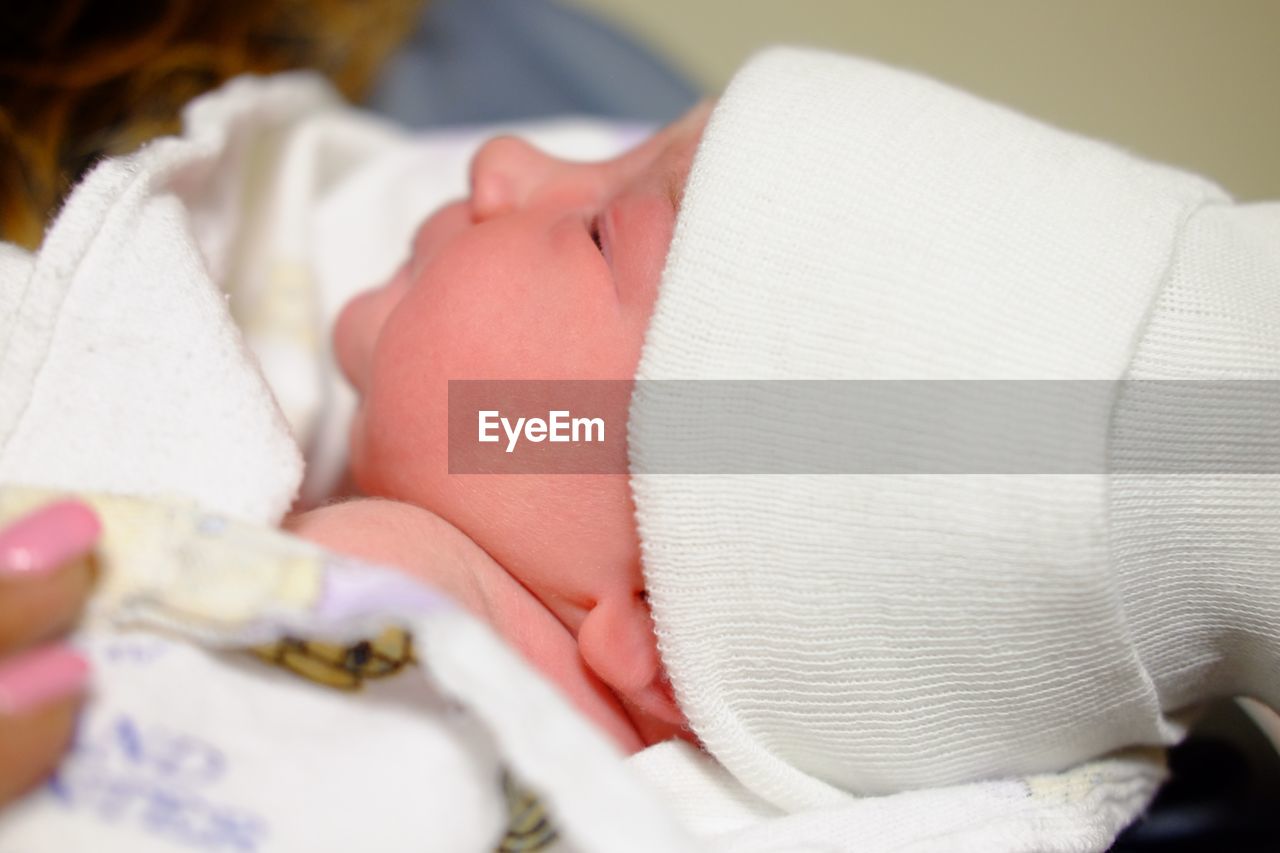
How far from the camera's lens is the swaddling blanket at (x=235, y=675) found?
545 millimetres

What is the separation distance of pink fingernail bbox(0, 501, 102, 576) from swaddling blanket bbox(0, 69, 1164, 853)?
0.03 metres

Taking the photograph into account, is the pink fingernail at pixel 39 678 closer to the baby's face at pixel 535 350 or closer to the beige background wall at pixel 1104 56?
the baby's face at pixel 535 350

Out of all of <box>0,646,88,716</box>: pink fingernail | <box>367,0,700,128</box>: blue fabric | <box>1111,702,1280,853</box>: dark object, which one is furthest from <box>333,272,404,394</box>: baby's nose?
<box>1111,702,1280,853</box>: dark object

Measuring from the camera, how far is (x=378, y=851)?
0.58 m

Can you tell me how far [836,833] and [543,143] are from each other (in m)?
0.78

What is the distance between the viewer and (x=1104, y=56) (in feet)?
4.90

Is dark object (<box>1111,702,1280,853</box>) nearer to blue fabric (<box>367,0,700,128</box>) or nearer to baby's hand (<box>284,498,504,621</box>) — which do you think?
baby's hand (<box>284,498,504,621</box>)

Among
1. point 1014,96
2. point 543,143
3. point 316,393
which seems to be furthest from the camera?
point 1014,96

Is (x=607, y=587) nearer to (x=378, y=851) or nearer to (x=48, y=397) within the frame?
(x=378, y=851)

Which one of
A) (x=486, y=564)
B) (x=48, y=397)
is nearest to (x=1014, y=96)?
(x=486, y=564)

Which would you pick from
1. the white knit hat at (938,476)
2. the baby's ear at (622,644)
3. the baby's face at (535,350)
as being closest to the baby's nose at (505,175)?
the baby's face at (535,350)

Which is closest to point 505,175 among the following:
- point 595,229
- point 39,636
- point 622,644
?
point 595,229

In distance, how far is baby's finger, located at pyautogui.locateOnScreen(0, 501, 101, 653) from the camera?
1.67 feet

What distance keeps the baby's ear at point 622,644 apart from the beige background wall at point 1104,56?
3.23 ft
